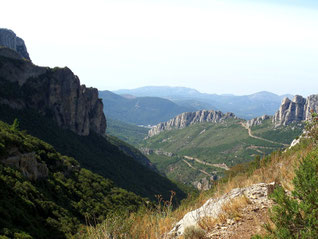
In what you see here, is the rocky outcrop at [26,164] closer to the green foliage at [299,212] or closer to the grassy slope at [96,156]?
the grassy slope at [96,156]

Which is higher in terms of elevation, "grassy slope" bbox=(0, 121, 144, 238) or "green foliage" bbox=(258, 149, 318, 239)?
"green foliage" bbox=(258, 149, 318, 239)

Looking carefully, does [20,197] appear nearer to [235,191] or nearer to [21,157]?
[21,157]

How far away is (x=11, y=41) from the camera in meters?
135

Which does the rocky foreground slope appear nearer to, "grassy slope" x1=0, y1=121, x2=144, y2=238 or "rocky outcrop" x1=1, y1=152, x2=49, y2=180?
"grassy slope" x1=0, y1=121, x2=144, y2=238

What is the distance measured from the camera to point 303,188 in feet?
16.3

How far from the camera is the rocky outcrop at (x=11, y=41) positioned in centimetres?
12824

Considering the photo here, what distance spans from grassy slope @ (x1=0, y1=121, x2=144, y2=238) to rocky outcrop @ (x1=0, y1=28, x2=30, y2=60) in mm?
99845

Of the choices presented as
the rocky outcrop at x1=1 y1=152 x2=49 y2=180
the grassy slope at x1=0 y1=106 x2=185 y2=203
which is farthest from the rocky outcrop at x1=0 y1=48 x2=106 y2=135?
the rocky outcrop at x1=1 y1=152 x2=49 y2=180

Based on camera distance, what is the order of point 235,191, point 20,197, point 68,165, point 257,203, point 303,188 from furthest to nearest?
point 68,165
point 20,197
point 235,191
point 257,203
point 303,188

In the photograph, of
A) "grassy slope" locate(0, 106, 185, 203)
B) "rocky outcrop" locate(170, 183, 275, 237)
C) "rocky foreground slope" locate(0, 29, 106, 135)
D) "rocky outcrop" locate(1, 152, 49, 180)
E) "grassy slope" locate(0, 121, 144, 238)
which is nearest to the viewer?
"rocky outcrop" locate(170, 183, 275, 237)

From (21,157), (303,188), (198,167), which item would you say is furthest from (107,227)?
(198,167)

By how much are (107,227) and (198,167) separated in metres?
176

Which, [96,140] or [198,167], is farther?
[198,167]

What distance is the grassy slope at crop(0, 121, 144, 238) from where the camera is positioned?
848 inches
